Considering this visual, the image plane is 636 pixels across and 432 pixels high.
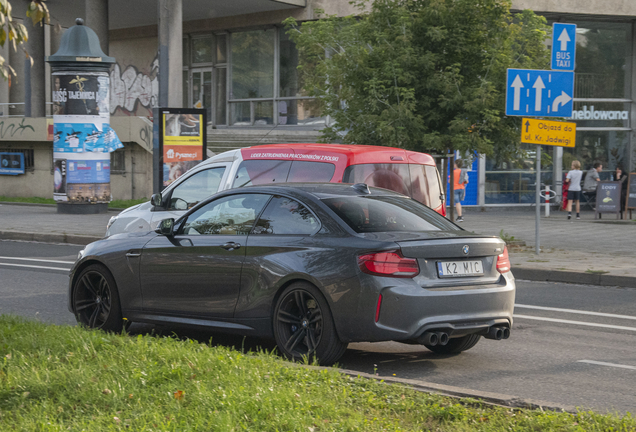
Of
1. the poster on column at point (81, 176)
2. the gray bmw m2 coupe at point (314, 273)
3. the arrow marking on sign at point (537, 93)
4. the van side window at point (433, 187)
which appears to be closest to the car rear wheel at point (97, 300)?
the gray bmw m2 coupe at point (314, 273)

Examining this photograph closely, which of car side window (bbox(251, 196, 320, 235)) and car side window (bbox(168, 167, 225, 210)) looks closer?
car side window (bbox(251, 196, 320, 235))

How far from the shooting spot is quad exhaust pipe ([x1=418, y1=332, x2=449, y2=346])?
6.09 m

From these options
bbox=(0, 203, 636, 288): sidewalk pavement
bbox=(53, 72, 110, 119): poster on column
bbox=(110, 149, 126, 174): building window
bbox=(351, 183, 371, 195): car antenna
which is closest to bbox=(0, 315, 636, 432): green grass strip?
bbox=(351, 183, 371, 195): car antenna

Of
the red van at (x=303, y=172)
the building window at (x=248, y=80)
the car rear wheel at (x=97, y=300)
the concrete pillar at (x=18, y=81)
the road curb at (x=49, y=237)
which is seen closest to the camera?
the car rear wheel at (x=97, y=300)

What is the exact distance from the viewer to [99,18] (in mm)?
29797

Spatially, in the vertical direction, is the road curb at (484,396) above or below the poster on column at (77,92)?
below

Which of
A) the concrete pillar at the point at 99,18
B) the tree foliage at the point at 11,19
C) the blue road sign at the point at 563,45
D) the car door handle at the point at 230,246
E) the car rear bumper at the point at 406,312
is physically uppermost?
the concrete pillar at the point at 99,18

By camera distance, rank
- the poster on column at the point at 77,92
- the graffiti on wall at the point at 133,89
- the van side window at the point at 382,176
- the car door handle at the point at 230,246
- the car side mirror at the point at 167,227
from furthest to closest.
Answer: the graffiti on wall at the point at 133,89, the poster on column at the point at 77,92, the van side window at the point at 382,176, the car side mirror at the point at 167,227, the car door handle at the point at 230,246

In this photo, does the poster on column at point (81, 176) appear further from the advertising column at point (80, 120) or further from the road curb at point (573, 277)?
the road curb at point (573, 277)

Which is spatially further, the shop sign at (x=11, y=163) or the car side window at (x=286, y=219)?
the shop sign at (x=11, y=163)

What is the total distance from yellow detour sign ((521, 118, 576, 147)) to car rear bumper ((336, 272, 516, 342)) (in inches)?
330

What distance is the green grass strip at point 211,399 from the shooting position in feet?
14.4

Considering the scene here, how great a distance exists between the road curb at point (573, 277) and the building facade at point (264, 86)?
12.6 m

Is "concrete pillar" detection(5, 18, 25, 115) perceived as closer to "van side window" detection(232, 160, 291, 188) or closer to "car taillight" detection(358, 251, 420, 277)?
"van side window" detection(232, 160, 291, 188)
